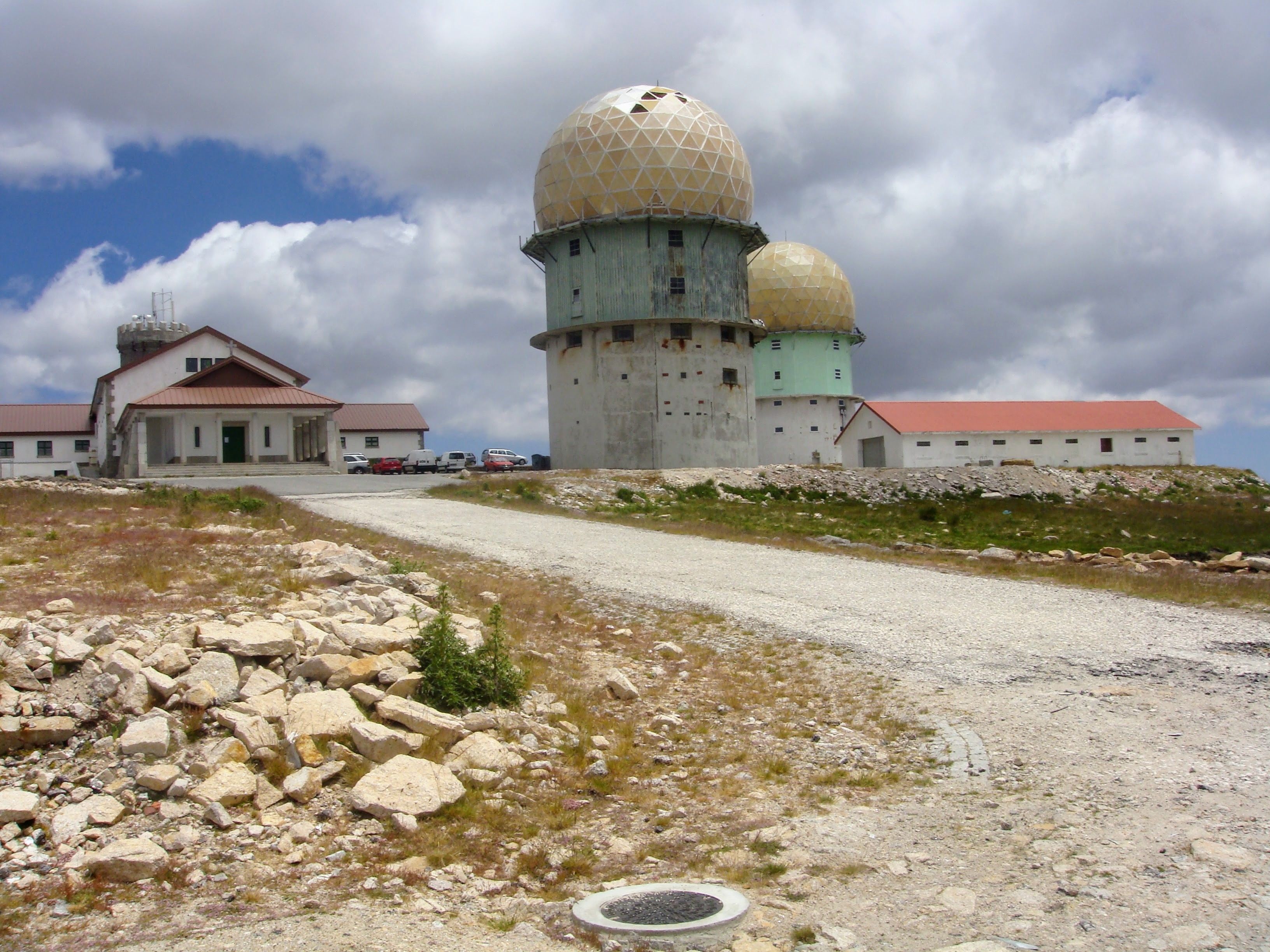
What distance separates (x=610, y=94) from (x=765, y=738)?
38702 millimetres

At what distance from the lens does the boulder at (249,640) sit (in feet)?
25.9

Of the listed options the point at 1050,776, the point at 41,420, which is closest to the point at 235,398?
the point at 41,420

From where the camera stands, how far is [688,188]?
40906 mm

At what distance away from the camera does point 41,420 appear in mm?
57938

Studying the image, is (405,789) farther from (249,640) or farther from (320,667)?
(249,640)

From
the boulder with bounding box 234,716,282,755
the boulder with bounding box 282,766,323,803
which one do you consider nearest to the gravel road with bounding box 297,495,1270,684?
the boulder with bounding box 282,766,323,803

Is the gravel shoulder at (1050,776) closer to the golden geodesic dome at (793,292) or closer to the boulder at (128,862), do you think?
the boulder at (128,862)

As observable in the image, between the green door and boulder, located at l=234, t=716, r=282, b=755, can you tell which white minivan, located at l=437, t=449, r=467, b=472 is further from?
boulder, located at l=234, t=716, r=282, b=755

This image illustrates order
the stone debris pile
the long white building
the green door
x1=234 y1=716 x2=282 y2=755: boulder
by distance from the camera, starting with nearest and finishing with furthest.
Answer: the stone debris pile → x1=234 y1=716 x2=282 y2=755: boulder → the green door → the long white building

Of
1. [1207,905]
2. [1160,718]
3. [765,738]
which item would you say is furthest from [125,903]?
[1160,718]

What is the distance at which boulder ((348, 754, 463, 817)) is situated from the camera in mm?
6125

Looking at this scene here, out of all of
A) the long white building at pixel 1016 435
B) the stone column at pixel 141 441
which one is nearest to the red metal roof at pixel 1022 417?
the long white building at pixel 1016 435

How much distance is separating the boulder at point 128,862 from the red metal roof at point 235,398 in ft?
129

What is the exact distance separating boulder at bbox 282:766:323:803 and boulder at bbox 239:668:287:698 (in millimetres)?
1144
